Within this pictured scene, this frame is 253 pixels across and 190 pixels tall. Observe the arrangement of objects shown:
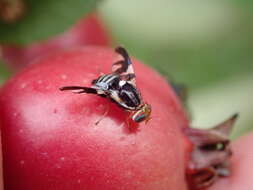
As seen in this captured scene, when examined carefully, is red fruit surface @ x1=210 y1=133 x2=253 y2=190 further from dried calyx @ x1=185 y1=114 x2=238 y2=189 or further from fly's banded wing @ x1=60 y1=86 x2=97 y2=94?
fly's banded wing @ x1=60 y1=86 x2=97 y2=94

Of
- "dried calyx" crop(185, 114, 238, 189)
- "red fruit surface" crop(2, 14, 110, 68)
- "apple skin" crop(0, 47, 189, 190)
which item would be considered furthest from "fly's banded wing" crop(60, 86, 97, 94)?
"red fruit surface" crop(2, 14, 110, 68)

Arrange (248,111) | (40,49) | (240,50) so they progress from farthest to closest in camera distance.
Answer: (240,50) → (248,111) → (40,49)

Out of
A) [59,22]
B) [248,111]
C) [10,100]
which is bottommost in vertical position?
[10,100]

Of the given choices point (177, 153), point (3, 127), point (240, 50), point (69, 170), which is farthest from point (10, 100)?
point (240, 50)

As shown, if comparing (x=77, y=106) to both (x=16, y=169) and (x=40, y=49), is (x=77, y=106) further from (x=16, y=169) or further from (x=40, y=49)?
(x=40, y=49)

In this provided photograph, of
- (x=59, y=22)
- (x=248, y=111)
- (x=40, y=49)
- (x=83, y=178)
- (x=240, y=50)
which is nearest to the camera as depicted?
(x=83, y=178)

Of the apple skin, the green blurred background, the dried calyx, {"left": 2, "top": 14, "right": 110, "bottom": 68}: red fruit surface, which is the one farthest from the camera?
the green blurred background

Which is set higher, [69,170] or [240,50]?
[240,50]
